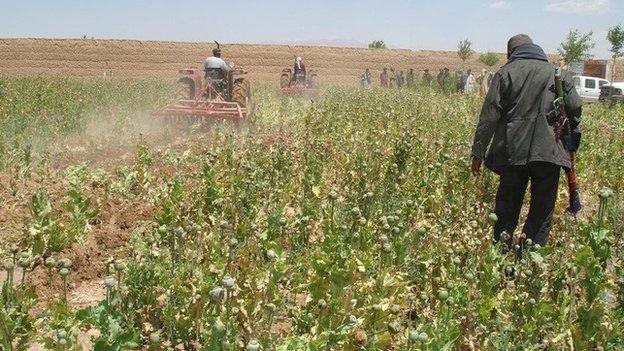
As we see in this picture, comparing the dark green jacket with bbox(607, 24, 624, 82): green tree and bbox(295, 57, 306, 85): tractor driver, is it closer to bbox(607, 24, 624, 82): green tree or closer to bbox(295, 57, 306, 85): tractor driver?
bbox(295, 57, 306, 85): tractor driver

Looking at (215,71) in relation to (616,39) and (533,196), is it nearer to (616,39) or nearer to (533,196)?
(533,196)

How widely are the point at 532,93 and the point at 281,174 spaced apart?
264cm

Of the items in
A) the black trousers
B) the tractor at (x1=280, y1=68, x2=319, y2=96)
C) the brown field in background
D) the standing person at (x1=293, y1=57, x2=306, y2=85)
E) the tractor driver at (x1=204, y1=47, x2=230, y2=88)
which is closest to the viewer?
the black trousers

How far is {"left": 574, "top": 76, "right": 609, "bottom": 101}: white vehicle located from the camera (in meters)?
30.3

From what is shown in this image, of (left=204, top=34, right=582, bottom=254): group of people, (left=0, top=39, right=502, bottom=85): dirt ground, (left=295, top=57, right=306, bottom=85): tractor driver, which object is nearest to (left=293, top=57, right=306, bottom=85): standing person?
(left=295, top=57, right=306, bottom=85): tractor driver

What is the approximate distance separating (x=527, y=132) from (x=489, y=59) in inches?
1555

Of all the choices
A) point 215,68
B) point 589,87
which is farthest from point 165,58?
point 215,68

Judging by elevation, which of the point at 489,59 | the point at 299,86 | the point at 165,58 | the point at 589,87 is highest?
the point at 489,59

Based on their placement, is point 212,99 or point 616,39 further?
point 616,39

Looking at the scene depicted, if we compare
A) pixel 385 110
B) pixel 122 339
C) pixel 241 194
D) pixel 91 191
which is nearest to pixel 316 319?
pixel 122 339

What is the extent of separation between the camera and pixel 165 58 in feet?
128

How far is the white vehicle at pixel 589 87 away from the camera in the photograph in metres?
30.3

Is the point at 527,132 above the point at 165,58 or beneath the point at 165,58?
beneath

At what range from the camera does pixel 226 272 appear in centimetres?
364
